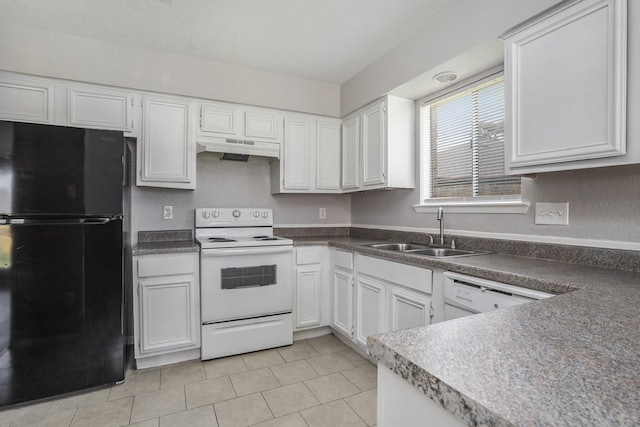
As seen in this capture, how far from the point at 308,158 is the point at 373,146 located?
2.29 feet

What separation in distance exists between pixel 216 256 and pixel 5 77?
1921 mm

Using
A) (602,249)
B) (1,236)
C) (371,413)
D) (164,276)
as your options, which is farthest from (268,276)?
(602,249)

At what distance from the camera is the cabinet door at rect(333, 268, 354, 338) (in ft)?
8.75

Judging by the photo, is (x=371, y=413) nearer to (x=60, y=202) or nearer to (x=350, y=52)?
(x=60, y=202)

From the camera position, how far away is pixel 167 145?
269 centimetres

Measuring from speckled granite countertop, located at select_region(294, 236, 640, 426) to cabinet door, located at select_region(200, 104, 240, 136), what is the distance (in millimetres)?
2627

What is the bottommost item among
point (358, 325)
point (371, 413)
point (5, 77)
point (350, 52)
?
Answer: point (371, 413)

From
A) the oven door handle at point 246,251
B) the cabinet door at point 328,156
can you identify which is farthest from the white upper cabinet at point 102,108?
the cabinet door at point 328,156

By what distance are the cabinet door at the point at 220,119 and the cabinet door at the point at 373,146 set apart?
117 centimetres

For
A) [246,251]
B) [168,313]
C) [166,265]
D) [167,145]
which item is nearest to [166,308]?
[168,313]

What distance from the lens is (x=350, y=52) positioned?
2.75 metres

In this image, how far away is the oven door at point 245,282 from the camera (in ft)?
8.23

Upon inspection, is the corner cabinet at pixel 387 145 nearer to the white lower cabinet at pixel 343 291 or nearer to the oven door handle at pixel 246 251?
the white lower cabinet at pixel 343 291

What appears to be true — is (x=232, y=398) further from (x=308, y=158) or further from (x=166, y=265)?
(x=308, y=158)
